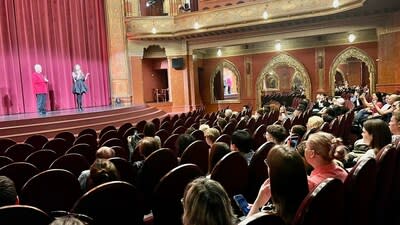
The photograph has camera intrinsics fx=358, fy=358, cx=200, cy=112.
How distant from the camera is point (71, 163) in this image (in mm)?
3289

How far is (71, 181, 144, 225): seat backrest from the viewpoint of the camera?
1844 millimetres

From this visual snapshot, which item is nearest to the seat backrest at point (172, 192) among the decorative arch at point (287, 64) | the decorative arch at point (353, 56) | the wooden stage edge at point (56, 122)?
the wooden stage edge at point (56, 122)

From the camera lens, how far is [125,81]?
1468cm

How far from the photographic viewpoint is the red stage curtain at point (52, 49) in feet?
35.0

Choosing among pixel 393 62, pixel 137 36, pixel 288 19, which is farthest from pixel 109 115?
pixel 393 62

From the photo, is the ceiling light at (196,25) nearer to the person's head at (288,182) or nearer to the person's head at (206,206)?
the person's head at (288,182)

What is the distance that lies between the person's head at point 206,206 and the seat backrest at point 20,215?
762mm

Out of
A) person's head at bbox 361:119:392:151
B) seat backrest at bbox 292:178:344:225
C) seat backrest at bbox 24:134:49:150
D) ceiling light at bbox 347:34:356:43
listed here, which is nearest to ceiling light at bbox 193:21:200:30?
ceiling light at bbox 347:34:356:43

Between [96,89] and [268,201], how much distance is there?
12688mm

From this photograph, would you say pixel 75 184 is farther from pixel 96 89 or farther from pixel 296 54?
pixel 296 54

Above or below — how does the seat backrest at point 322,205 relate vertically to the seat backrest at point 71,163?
above

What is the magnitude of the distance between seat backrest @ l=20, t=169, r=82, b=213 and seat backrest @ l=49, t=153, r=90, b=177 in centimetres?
75

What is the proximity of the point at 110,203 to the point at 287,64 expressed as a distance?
47.7 feet

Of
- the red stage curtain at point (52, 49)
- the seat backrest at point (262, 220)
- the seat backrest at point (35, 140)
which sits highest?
the red stage curtain at point (52, 49)
